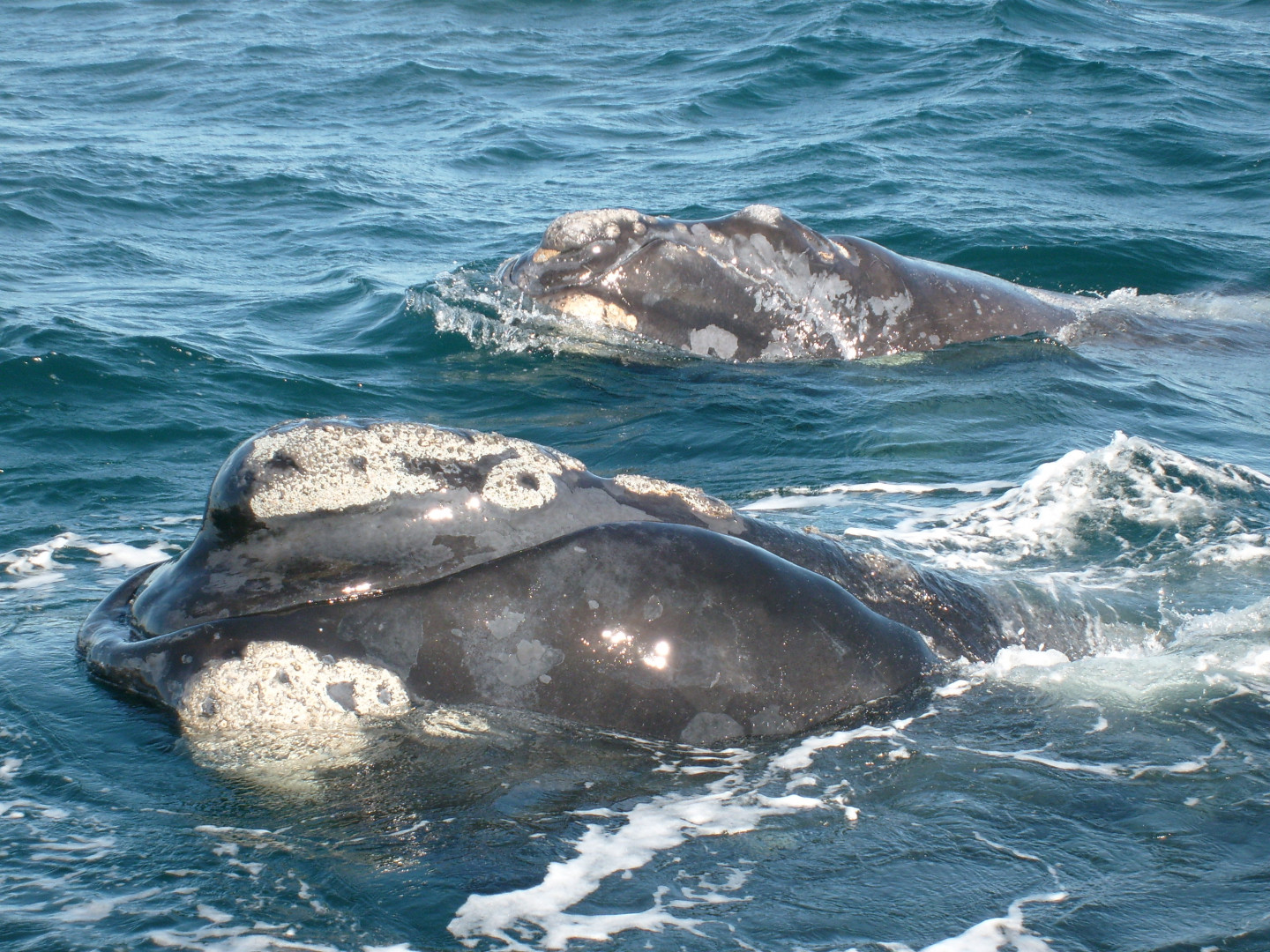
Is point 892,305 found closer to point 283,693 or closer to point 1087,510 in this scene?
point 1087,510

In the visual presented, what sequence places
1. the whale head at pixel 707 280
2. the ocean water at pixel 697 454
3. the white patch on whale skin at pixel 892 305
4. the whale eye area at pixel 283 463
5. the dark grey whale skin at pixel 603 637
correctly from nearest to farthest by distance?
the ocean water at pixel 697 454 → the whale eye area at pixel 283 463 → the dark grey whale skin at pixel 603 637 → the whale head at pixel 707 280 → the white patch on whale skin at pixel 892 305

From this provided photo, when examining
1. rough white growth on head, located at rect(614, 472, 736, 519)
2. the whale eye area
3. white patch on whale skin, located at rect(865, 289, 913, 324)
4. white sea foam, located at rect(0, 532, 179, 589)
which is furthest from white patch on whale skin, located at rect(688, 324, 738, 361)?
the whale eye area

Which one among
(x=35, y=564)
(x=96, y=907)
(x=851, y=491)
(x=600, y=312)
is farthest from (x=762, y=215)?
(x=96, y=907)

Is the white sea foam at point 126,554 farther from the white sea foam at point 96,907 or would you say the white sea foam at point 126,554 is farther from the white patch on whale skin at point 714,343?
the white patch on whale skin at point 714,343

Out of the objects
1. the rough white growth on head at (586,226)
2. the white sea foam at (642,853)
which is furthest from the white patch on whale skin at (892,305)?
the white sea foam at (642,853)

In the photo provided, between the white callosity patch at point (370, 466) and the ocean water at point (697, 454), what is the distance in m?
0.71

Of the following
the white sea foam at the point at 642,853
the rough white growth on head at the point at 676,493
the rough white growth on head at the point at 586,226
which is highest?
the rough white growth on head at the point at 586,226

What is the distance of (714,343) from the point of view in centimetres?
984

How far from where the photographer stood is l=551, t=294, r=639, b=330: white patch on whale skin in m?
9.79

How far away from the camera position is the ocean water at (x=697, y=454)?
3578 mm

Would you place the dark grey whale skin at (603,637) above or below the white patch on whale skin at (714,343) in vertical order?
above

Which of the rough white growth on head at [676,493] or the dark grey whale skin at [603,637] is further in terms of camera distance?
the rough white growth on head at [676,493]

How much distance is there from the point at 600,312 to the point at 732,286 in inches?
38.3

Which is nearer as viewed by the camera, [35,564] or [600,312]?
[35,564]
